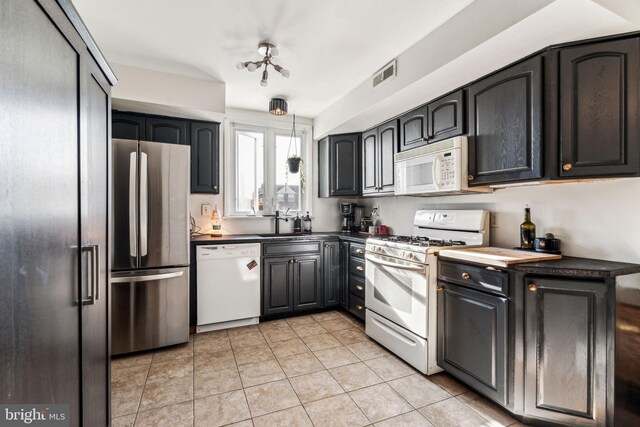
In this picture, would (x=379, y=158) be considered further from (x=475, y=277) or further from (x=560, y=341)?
(x=560, y=341)

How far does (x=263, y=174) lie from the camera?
13.3 ft

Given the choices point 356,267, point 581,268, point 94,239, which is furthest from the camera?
point 356,267

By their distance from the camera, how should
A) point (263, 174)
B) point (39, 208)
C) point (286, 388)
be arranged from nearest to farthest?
point (39, 208) < point (286, 388) < point (263, 174)

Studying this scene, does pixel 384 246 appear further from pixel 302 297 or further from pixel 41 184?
pixel 41 184

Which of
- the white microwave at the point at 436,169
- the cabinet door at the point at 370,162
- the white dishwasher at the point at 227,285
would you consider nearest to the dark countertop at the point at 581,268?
the white microwave at the point at 436,169

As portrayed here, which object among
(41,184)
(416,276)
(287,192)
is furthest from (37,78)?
(287,192)

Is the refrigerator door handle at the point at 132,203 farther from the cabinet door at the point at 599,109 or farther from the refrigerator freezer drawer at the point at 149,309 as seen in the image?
the cabinet door at the point at 599,109

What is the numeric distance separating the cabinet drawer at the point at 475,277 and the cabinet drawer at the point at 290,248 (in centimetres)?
166

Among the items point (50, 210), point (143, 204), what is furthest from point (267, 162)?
point (50, 210)

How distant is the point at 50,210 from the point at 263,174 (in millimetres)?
3237

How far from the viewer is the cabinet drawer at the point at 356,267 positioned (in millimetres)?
3263

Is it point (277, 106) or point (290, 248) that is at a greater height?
point (277, 106)

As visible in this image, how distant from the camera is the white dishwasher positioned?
10.0 feet

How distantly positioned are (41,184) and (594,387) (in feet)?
8.35
